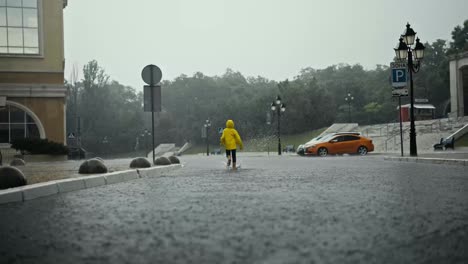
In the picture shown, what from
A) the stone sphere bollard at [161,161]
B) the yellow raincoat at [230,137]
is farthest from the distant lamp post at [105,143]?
the yellow raincoat at [230,137]

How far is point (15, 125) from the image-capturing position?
26359mm

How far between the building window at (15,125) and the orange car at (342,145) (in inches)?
682

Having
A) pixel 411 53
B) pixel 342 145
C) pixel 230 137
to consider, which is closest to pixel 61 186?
pixel 230 137

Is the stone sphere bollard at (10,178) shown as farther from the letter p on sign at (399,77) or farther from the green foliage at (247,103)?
the green foliage at (247,103)

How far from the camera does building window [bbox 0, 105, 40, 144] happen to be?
2595 cm

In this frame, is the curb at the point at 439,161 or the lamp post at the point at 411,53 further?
the lamp post at the point at 411,53

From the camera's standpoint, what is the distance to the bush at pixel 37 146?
80.0ft

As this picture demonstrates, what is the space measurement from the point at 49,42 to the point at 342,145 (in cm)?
1885

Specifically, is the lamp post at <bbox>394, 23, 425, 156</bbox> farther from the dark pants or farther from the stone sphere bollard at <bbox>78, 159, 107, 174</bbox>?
the stone sphere bollard at <bbox>78, 159, 107, 174</bbox>

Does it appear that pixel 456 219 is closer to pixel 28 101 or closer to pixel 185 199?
pixel 185 199

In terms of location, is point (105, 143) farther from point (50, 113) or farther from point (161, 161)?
point (161, 161)

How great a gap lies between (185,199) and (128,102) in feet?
447

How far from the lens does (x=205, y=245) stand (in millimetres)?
3428

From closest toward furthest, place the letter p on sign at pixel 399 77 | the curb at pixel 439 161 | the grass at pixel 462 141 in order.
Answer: the curb at pixel 439 161, the letter p on sign at pixel 399 77, the grass at pixel 462 141
